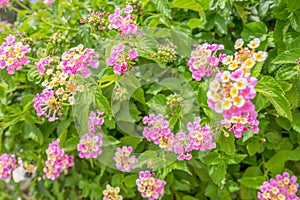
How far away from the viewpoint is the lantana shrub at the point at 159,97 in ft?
3.49

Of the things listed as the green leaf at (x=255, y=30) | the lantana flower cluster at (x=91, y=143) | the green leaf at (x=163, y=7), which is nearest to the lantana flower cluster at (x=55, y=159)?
the lantana flower cluster at (x=91, y=143)

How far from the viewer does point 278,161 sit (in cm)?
136

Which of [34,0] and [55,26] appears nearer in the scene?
[55,26]

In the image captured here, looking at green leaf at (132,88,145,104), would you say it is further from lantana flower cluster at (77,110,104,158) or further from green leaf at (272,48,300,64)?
green leaf at (272,48,300,64)

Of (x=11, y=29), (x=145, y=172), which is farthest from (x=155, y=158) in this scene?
(x=11, y=29)

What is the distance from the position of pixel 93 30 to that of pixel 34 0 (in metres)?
0.75

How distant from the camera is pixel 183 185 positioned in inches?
57.8

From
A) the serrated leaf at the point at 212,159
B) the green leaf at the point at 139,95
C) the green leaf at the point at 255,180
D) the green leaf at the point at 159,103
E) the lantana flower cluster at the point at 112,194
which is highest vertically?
the green leaf at the point at 159,103

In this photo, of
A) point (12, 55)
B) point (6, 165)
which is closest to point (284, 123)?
point (12, 55)

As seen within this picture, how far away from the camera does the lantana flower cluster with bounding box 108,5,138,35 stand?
43.7 inches

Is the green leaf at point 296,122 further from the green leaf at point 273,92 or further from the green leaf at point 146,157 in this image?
the green leaf at point 146,157

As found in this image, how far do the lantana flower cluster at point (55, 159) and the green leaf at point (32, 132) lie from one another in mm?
100

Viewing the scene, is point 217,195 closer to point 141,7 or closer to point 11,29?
point 141,7

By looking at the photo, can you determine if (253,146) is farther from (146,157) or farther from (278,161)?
(146,157)
